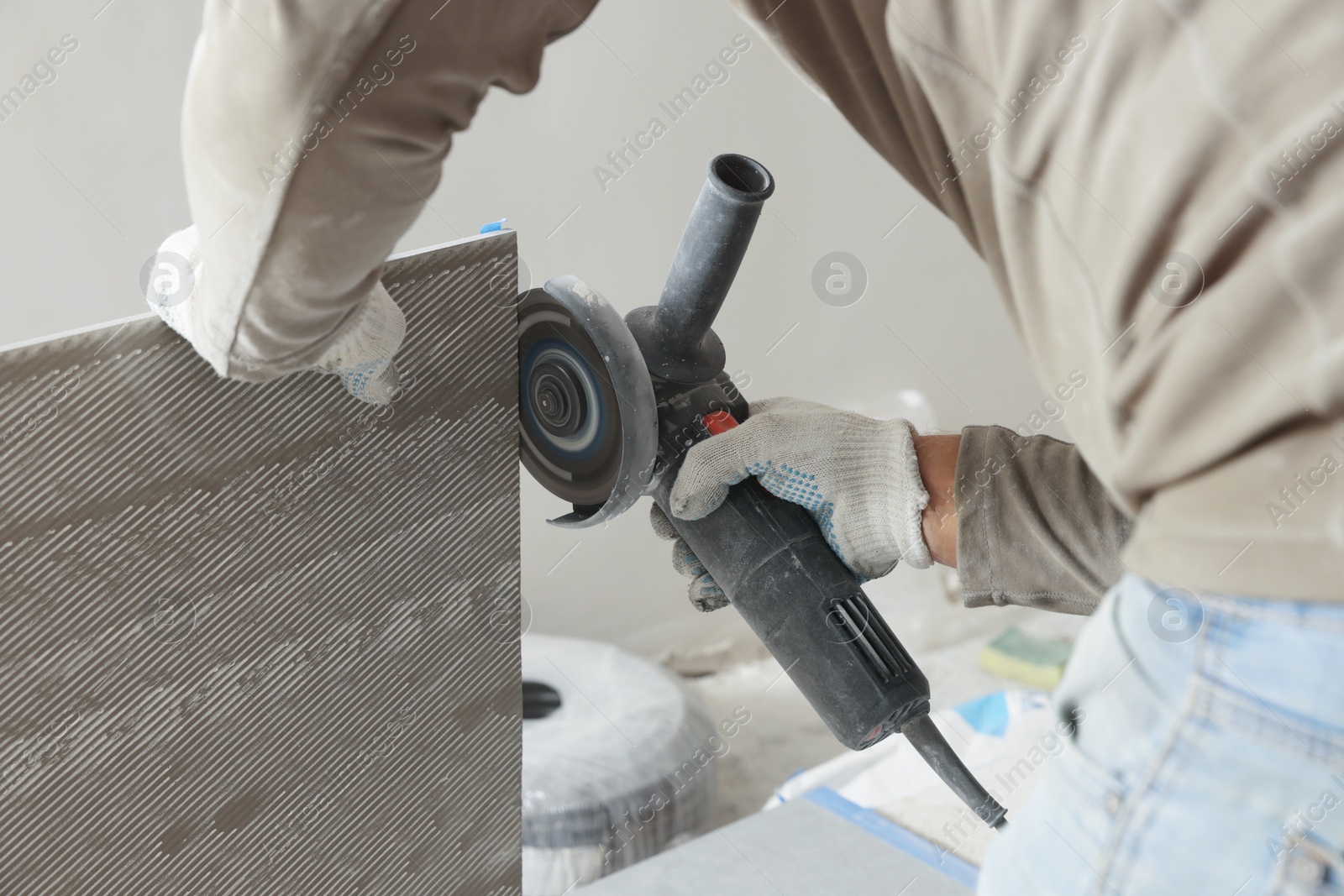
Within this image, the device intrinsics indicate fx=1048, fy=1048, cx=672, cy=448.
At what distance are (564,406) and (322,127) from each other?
460 millimetres

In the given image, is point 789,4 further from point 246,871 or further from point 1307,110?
point 246,871

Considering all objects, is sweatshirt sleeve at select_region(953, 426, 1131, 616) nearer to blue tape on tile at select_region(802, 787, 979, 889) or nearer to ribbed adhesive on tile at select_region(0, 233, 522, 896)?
blue tape on tile at select_region(802, 787, 979, 889)

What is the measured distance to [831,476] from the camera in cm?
117

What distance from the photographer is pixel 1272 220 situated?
485 millimetres

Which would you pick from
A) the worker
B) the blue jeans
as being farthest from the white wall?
the blue jeans

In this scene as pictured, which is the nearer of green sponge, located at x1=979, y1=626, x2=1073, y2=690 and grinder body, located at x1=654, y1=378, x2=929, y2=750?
grinder body, located at x1=654, y1=378, x2=929, y2=750

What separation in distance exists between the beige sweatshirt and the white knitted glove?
420mm

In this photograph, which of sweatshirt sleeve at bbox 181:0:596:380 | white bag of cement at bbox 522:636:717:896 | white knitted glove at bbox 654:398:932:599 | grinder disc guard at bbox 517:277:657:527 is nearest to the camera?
sweatshirt sleeve at bbox 181:0:596:380

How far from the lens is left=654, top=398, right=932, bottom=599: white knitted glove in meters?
1.11

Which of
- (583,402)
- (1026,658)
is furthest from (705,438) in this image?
(1026,658)

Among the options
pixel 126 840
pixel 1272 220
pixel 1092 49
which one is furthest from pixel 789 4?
pixel 126 840

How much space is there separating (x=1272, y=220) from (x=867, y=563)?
75cm

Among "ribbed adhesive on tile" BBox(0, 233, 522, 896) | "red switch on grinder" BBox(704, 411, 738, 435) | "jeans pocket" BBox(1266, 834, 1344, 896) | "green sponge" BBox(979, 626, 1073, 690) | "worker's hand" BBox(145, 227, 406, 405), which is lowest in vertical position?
"green sponge" BBox(979, 626, 1073, 690)

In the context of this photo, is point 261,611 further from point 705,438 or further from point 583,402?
point 705,438
